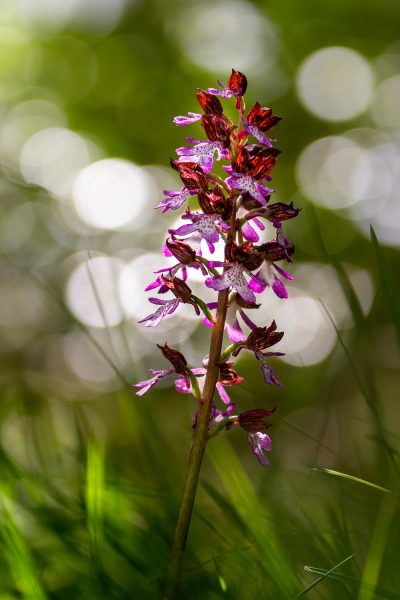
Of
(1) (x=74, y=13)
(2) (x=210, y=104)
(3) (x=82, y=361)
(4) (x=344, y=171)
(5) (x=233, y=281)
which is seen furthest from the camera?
(3) (x=82, y=361)

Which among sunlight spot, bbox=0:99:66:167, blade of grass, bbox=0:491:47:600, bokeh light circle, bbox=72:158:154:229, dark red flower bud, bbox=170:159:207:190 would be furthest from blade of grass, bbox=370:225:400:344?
bokeh light circle, bbox=72:158:154:229

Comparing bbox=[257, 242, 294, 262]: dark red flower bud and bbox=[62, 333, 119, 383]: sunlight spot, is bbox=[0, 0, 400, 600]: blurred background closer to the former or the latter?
bbox=[62, 333, 119, 383]: sunlight spot

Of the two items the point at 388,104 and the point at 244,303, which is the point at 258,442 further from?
the point at 388,104

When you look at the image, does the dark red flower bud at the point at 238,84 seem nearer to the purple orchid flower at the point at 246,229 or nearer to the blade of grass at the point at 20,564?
the purple orchid flower at the point at 246,229

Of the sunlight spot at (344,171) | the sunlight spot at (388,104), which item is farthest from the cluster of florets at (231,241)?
the sunlight spot at (388,104)

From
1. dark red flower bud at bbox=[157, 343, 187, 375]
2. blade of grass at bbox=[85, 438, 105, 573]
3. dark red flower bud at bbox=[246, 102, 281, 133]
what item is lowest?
blade of grass at bbox=[85, 438, 105, 573]

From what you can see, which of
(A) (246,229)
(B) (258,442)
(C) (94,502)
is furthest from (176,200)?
(C) (94,502)
